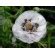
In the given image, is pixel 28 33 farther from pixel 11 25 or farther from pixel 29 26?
pixel 11 25

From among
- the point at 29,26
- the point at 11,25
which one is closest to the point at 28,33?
the point at 29,26

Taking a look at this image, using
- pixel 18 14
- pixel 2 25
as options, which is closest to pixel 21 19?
pixel 18 14

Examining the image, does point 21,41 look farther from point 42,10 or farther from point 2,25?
point 42,10
